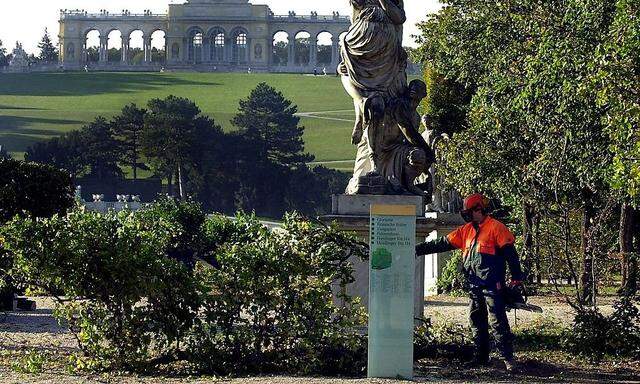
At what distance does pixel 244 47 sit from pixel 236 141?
81.6 meters

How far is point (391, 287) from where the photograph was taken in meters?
9.62

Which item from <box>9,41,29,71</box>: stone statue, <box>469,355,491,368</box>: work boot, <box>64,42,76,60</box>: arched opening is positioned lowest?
<box>469,355,491,368</box>: work boot

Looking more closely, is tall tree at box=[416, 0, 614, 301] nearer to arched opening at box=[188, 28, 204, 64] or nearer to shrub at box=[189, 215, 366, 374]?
shrub at box=[189, 215, 366, 374]

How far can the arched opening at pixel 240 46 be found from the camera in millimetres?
155625

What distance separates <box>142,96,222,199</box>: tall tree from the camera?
72.3 m

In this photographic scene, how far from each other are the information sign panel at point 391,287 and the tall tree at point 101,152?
216 feet

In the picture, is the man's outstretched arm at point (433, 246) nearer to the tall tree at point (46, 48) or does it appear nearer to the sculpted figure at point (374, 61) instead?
the sculpted figure at point (374, 61)

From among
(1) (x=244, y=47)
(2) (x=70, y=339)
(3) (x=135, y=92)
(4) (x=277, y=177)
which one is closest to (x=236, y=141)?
(4) (x=277, y=177)

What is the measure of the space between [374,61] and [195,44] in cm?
14634

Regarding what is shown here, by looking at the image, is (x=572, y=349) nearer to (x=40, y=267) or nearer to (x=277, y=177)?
(x=40, y=267)

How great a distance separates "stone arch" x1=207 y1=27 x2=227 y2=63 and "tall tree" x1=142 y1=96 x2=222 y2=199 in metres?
80.8

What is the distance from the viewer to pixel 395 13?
13.1m

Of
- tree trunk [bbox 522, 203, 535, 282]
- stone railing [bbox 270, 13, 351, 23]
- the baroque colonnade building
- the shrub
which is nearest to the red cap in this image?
the shrub

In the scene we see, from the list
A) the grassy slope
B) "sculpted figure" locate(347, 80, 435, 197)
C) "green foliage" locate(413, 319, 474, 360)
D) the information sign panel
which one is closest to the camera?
the information sign panel
